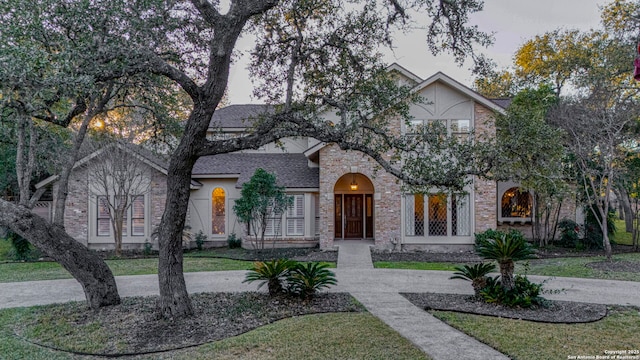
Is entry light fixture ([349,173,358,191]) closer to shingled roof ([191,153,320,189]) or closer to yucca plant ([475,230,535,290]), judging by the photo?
shingled roof ([191,153,320,189])

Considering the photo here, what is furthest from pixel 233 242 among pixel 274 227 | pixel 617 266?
pixel 617 266

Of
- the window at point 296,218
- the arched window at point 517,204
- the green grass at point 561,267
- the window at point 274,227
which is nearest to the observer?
the green grass at point 561,267

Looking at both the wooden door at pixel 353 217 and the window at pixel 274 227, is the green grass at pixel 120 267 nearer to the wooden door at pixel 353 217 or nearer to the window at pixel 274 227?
the window at pixel 274 227

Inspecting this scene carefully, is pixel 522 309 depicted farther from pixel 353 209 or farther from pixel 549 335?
pixel 353 209

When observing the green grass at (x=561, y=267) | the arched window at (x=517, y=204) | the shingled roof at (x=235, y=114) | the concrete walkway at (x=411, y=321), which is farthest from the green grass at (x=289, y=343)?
the shingled roof at (x=235, y=114)

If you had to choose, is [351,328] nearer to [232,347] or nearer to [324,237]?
[232,347]

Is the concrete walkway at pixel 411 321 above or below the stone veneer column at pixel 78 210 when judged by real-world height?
below

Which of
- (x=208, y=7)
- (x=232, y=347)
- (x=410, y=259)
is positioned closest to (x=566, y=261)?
(x=410, y=259)

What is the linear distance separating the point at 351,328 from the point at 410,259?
25.4 ft

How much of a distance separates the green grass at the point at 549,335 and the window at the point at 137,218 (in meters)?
13.5

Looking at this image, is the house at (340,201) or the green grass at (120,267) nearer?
the green grass at (120,267)

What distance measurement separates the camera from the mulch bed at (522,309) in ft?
22.3

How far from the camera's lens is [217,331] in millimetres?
6137

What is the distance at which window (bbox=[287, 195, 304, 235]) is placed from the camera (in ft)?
53.4
